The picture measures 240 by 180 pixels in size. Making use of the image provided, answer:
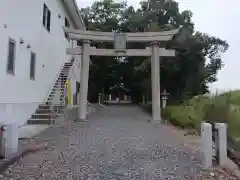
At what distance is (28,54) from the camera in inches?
462

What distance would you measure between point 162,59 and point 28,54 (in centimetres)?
927

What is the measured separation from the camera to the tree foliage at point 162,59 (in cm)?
1822

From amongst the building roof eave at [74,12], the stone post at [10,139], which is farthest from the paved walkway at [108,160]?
the building roof eave at [74,12]

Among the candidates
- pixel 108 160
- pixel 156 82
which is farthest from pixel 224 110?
pixel 156 82

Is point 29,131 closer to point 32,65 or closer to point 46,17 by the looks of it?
point 32,65

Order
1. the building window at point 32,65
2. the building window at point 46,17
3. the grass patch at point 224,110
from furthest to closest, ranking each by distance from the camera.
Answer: the building window at point 46,17 < the building window at point 32,65 < the grass patch at point 224,110

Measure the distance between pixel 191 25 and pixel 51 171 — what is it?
22.4 m

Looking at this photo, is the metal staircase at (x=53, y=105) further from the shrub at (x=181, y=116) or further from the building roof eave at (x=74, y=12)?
the shrub at (x=181, y=116)

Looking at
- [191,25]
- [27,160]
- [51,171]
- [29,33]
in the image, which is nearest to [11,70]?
[29,33]

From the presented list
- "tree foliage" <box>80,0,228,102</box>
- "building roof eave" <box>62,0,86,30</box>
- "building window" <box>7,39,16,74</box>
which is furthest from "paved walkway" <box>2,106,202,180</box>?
"building roof eave" <box>62,0,86,30</box>

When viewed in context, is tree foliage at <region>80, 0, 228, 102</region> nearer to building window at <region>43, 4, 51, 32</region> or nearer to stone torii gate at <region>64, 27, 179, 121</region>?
stone torii gate at <region>64, 27, 179, 121</region>

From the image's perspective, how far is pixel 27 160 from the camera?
6141mm

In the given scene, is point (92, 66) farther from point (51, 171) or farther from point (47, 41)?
point (51, 171)

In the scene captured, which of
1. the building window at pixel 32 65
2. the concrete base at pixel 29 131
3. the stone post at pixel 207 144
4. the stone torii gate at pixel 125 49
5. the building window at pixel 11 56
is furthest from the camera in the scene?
the stone torii gate at pixel 125 49
